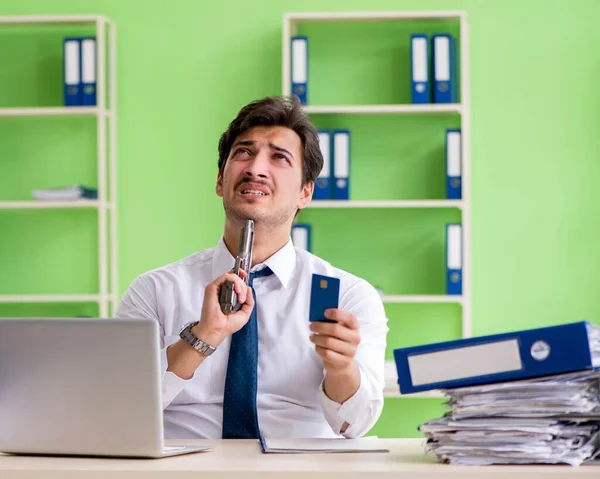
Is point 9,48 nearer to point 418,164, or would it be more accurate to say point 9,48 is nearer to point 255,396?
point 418,164

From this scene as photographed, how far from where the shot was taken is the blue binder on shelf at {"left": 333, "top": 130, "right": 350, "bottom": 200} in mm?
3797

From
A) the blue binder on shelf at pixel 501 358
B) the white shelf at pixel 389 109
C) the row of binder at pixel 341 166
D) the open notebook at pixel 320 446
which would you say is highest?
the white shelf at pixel 389 109

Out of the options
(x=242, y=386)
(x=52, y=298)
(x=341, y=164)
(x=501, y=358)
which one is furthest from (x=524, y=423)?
(x=52, y=298)

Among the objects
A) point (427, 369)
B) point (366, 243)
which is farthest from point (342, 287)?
point (366, 243)

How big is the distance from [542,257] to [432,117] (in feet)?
2.43

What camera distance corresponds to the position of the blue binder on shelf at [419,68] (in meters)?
3.79

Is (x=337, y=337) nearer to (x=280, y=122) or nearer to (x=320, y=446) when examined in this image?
(x=320, y=446)

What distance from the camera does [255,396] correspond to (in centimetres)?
205

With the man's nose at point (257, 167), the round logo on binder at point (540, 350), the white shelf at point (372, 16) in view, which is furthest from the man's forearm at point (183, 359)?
the white shelf at point (372, 16)

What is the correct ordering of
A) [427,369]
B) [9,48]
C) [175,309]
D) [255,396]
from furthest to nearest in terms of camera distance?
[9,48] < [175,309] < [255,396] < [427,369]

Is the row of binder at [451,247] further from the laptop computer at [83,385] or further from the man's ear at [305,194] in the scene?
the laptop computer at [83,385]

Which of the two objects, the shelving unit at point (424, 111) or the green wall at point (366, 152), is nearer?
the shelving unit at point (424, 111)

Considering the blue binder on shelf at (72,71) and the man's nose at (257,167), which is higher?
the blue binder on shelf at (72,71)

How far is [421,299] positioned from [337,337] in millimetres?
2174
